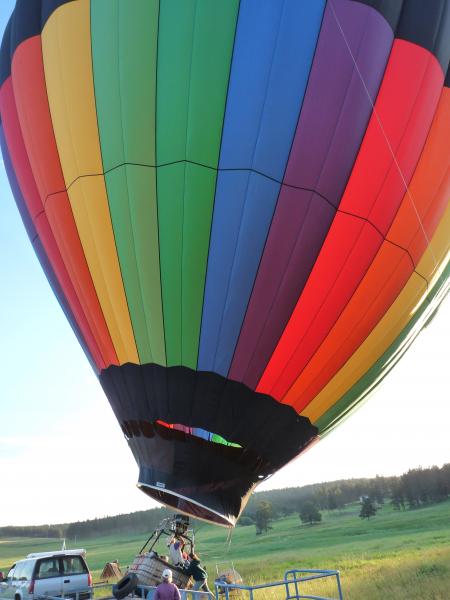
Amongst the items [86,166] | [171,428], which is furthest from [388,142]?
[171,428]

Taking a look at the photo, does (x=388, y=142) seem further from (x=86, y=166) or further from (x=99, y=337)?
(x=99, y=337)

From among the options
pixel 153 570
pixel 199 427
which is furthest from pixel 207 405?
pixel 153 570

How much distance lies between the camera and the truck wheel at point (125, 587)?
725 centimetres

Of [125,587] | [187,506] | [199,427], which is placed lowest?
[125,587]

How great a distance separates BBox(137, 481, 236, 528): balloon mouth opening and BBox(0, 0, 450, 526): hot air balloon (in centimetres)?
3

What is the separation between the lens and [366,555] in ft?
86.6

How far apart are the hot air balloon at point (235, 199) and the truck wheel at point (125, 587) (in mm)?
987

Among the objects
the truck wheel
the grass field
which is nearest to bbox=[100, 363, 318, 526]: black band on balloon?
the truck wheel

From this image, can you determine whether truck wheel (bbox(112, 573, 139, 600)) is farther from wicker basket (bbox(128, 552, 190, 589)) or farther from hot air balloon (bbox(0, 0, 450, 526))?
hot air balloon (bbox(0, 0, 450, 526))

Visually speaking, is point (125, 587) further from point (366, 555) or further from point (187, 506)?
point (366, 555)

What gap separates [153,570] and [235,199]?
4.55 meters

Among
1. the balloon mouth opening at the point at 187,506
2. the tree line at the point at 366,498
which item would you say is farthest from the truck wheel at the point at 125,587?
the tree line at the point at 366,498

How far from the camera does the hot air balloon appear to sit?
6902 millimetres

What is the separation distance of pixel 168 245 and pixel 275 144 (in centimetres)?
165
